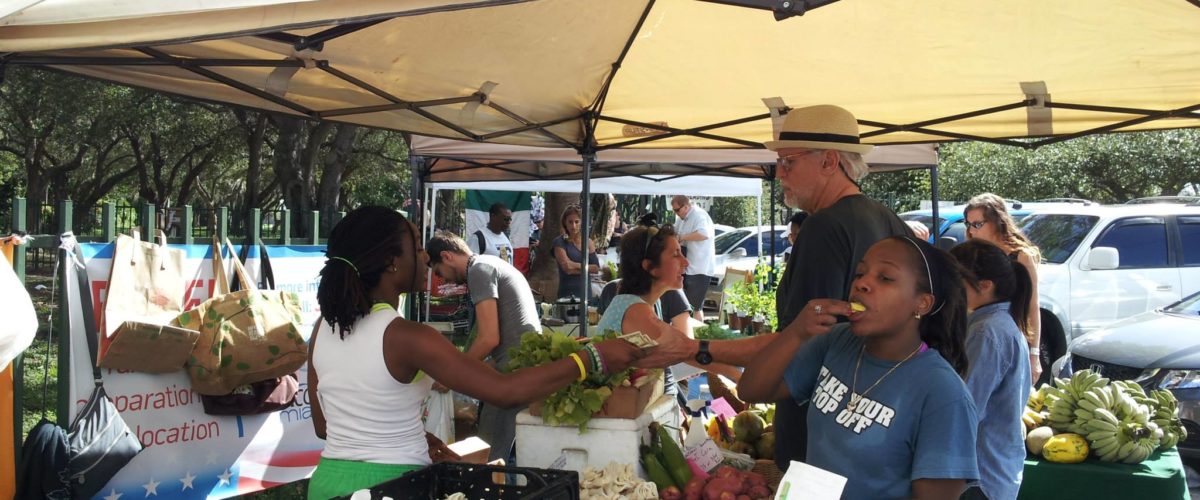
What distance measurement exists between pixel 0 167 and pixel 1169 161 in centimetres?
4415

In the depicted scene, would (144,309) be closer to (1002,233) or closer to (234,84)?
(234,84)

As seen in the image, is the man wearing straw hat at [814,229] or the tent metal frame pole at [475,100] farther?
the tent metal frame pole at [475,100]

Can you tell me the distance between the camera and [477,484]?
2.51 meters

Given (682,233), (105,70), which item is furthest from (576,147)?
(682,233)

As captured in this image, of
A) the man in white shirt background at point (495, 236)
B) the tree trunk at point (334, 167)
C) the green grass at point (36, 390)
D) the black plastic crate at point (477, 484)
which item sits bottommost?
the green grass at point (36, 390)

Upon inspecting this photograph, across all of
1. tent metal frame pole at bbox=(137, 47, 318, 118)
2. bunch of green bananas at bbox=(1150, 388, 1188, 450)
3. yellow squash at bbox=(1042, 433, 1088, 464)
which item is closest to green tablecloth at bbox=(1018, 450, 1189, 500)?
yellow squash at bbox=(1042, 433, 1088, 464)

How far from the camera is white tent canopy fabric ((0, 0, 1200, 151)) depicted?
11.4 ft

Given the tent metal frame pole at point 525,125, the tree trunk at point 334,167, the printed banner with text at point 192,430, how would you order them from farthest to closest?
the tree trunk at point 334,167, the printed banner with text at point 192,430, the tent metal frame pole at point 525,125

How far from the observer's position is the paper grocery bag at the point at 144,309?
4.77m

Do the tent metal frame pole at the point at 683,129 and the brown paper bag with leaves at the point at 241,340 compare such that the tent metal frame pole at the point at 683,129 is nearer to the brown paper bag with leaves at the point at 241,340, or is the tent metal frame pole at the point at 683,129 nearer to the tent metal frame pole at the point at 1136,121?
the tent metal frame pole at the point at 1136,121

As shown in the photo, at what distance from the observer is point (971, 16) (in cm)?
365

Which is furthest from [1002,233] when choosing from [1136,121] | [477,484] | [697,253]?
[697,253]

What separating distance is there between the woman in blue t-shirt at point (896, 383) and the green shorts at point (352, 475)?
4.15 ft

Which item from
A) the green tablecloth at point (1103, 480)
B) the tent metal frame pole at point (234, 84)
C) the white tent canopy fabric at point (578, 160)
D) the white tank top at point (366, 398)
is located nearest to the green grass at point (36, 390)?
the white tent canopy fabric at point (578, 160)
